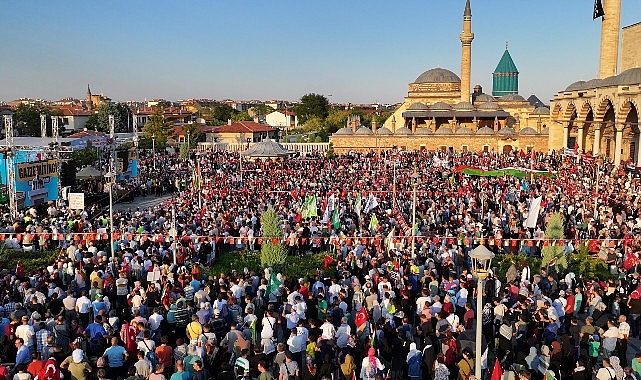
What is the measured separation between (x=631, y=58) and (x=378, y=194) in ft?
91.6

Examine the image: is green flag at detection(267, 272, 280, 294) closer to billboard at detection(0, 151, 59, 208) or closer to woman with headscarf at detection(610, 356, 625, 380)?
woman with headscarf at detection(610, 356, 625, 380)

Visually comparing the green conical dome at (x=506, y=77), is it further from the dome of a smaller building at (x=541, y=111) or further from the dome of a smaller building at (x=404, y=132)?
the dome of a smaller building at (x=404, y=132)

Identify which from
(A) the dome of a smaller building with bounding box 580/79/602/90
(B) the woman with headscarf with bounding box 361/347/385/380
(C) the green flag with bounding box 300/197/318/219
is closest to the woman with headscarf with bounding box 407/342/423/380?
(B) the woman with headscarf with bounding box 361/347/385/380

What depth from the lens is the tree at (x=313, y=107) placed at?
85.4m

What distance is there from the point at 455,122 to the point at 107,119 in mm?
44043

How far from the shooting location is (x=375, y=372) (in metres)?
6.82

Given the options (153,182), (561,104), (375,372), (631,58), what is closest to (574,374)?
(375,372)

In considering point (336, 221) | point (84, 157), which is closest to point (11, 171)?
point (336, 221)

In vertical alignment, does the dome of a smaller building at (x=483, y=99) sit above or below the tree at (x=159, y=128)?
above

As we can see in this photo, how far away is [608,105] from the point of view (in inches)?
1294

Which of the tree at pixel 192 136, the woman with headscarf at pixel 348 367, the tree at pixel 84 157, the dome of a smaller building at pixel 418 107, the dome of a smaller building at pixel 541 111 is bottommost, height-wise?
the woman with headscarf at pixel 348 367

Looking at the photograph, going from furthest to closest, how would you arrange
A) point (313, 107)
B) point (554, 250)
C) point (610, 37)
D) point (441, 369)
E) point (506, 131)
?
point (313, 107), point (506, 131), point (610, 37), point (554, 250), point (441, 369)

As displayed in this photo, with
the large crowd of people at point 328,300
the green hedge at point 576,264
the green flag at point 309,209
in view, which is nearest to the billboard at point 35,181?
the large crowd of people at point 328,300

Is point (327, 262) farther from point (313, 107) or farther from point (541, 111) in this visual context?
point (313, 107)
